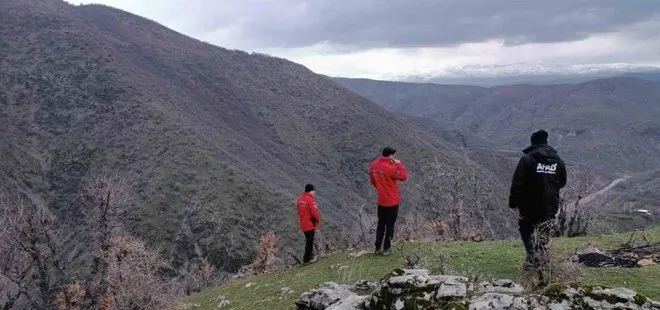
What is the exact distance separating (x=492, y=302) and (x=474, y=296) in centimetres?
28

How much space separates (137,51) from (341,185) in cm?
4831

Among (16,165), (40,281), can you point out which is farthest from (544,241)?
(16,165)

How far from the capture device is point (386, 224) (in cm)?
1224

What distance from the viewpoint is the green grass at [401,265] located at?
31.4 feet

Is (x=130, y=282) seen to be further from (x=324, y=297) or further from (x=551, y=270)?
(x=551, y=270)

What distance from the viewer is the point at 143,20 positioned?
445 ft

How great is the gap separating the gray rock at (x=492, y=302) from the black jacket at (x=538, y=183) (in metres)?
3.37

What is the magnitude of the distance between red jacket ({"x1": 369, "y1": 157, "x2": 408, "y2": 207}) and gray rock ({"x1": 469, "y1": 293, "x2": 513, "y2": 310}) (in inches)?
237

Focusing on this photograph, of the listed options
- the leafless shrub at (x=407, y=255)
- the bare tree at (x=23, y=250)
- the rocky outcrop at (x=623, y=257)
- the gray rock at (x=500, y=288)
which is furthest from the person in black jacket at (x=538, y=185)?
the bare tree at (x=23, y=250)

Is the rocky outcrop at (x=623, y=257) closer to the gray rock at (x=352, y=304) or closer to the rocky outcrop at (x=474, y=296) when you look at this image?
the rocky outcrop at (x=474, y=296)

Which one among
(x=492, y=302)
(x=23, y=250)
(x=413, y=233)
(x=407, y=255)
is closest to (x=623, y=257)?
(x=407, y=255)

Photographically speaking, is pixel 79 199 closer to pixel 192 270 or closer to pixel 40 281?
pixel 192 270

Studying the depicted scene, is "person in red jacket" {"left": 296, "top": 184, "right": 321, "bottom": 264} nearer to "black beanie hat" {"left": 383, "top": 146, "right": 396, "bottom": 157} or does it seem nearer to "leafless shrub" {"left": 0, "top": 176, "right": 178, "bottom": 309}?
"black beanie hat" {"left": 383, "top": 146, "right": 396, "bottom": 157}

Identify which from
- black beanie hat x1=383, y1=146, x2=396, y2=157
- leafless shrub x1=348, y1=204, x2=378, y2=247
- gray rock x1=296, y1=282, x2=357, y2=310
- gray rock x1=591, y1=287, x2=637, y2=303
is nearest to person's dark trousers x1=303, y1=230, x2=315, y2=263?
black beanie hat x1=383, y1=146, x2=396, y2=157
